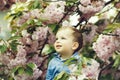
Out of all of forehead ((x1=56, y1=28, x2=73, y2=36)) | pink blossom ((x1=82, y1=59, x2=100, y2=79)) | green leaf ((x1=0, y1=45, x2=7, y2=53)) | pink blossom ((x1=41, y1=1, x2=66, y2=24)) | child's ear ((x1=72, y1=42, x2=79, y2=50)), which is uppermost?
pink blossom ((x1=41, y1=1, x2=66, y2=24))

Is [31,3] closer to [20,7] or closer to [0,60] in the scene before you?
[20,7]

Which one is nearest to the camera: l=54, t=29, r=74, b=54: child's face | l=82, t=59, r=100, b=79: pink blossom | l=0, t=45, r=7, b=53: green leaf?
l=82, t=59, r=100, b=79: pink blossom

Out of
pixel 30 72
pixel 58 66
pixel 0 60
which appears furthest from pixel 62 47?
pixel 0 60

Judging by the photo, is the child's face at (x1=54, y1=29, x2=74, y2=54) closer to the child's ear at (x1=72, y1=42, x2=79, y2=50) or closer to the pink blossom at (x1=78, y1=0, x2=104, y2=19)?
the child's ear at (x1=72, y1=42, x2=79, y2=50)

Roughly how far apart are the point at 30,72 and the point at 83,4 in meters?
0.74

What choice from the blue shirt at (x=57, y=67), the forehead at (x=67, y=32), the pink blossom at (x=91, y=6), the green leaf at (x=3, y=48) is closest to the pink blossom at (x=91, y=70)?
the blue shirt at (x=57, y=67)

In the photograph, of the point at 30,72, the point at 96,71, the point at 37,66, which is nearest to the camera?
the point at 96,71

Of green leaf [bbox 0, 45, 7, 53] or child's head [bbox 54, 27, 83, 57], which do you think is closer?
child's head [bbox 54, 27, 83, 57]

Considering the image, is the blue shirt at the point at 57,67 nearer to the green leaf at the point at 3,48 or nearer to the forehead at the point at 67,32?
the forehead at the point at 67,32

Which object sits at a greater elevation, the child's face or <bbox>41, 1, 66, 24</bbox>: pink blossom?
<bbox>41, 1, 66, 24</bbox>: pink blossom

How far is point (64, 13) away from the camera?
4.72m

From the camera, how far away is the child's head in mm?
4105

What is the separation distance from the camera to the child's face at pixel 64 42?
13.4 ft

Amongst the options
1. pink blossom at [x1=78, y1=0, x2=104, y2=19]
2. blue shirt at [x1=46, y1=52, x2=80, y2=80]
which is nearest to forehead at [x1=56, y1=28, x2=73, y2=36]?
blue shirt at [x1=46, y1=52, x2=80, y2=80]
